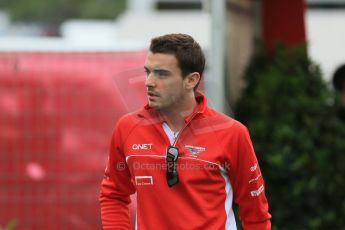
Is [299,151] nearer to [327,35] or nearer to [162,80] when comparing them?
[162,80]

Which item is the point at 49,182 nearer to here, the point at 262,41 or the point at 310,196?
the point at 310,196

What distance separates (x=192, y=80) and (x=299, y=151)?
3175 millimetres

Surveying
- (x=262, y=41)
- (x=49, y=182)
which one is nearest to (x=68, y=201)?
(x=49, y=182)

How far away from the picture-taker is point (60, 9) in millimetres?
70125

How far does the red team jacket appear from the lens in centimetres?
437

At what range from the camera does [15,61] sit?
7000 millimetres

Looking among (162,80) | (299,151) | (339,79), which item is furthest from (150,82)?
(339,79)

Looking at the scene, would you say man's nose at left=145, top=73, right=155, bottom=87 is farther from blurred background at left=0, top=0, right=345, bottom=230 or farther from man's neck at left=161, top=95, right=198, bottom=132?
blurred background at left=0, top=0, right=345, bottom=230

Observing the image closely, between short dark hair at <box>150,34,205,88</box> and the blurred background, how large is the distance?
7.58 ft

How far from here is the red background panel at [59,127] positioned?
6934 millimetres

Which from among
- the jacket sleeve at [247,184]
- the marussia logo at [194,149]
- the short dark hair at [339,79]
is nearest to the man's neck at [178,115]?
the marussia logo at [194,149]

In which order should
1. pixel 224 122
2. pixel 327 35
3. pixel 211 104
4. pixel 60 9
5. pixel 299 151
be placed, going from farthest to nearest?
pixel 60 9 → pixel 327 35 → pixel 299 151 → pixel 211 104 → pixel 224 122

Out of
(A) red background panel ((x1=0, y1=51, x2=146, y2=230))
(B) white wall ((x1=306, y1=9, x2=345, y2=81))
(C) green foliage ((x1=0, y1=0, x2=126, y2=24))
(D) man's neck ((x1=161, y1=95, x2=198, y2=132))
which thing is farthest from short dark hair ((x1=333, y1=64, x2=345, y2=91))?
(C) green foliage ((x1=0, y1=0, x2=126, y2=24))

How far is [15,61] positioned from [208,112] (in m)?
2.77
